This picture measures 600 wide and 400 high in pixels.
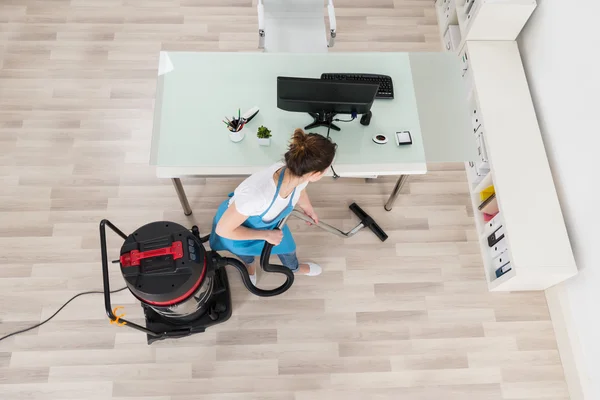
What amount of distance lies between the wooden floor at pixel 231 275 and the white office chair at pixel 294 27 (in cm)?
71

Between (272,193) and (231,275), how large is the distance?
3.73 feet

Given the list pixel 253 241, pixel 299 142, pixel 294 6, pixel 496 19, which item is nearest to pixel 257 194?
pixel 299 142

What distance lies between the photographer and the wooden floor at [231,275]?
2.58m

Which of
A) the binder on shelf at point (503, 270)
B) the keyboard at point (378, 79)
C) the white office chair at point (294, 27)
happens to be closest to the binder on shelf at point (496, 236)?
the binder on shelf at point (503, 270)

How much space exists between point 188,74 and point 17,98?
1570mm

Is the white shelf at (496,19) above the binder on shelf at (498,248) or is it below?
above

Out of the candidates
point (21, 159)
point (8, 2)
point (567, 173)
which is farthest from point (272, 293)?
point (8, 2)

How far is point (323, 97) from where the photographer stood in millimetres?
2223

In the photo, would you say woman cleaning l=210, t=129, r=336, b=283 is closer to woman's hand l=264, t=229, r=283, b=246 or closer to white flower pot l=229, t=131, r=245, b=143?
woman's hand l=264, t=229, r=283, b=246

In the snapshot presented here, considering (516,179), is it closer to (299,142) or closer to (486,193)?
(486,193)

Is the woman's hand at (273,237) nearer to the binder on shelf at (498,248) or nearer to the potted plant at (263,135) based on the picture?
the potted plant at (263,135)

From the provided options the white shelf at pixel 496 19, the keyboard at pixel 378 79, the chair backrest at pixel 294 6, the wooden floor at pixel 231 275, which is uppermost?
the chair backrest at pixel 294 6

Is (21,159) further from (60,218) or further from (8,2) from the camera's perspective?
(8,2)

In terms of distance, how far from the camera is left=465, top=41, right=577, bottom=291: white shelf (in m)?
2.47
